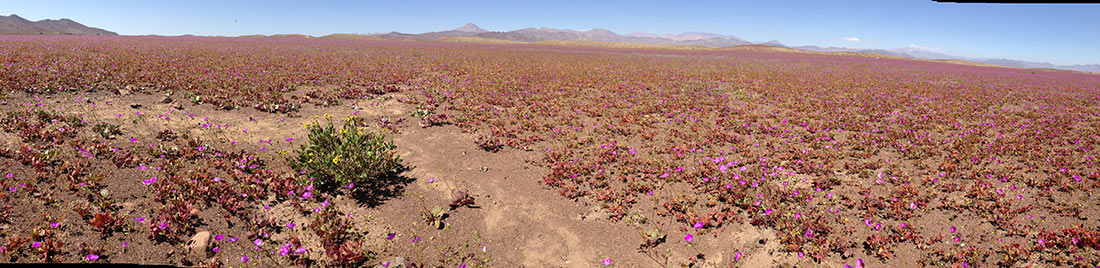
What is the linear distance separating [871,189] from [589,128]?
681 centimetres

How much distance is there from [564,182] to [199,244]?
5570 millimetres

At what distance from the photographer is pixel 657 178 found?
8.59 meters

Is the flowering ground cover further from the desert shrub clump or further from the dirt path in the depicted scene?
the desert shrub clump

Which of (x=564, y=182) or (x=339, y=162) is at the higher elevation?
(x=339, y=162)

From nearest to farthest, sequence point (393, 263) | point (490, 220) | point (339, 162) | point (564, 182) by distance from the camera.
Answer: point (393, 263)
point (490, 220)
point (339, 162)
point (564, 182)

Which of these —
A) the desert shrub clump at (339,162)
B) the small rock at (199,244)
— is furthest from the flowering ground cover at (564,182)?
the desert shrub clump at (339,162)

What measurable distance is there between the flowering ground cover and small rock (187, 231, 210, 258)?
5cm

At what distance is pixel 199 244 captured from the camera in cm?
546

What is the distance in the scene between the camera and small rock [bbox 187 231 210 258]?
5.38m

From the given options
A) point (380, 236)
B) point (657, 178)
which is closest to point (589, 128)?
point (657, 178)

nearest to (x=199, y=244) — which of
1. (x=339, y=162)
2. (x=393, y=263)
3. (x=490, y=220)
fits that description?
(x=339, y=162)

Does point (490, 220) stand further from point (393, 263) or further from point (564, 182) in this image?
point (564, 182)

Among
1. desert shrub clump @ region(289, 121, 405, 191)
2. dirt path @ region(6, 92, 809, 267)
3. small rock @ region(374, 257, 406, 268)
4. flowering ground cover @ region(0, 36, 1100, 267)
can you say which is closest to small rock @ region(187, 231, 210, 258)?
flowering ground cover @ region(0, 36, 1100, 267)

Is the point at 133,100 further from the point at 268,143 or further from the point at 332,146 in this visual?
the point at 332,146
